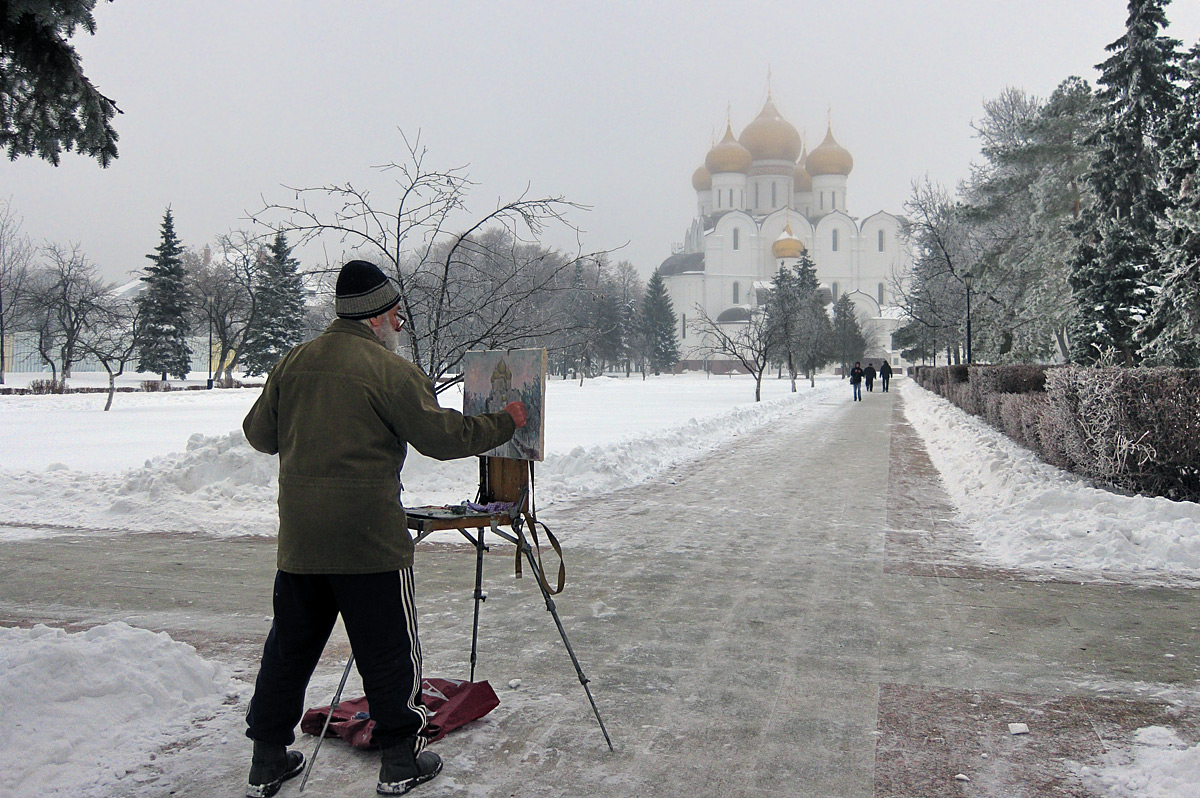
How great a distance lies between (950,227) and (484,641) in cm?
4641

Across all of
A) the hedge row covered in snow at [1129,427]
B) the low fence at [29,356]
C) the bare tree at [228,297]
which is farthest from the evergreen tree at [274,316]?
the hedge row covered in snow at [1129,427]

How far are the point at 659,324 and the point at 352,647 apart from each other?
86.9 m

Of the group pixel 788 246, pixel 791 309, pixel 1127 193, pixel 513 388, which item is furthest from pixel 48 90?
pixel 788 246

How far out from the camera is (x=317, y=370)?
3301 mm

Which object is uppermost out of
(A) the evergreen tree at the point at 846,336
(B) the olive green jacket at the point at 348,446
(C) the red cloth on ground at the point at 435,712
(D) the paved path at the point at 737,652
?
(A) the evergreen tree at the point at 846,336

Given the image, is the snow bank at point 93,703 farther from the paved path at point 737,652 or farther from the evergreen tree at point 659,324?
the evergreen tree at point 659,324

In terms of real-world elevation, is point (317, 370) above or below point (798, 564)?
above

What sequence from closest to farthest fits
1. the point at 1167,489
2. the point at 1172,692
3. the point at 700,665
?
the point at 1172,692 < the point at 700,665 < the point at 1167,489

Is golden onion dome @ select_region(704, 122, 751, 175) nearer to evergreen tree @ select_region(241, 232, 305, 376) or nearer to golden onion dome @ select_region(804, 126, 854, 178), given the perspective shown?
golden onion dome @ select_region(804, 126, 854, 178)

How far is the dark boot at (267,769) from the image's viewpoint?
3309 mm

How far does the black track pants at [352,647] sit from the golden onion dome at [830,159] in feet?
333

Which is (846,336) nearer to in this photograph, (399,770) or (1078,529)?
(1078,529)

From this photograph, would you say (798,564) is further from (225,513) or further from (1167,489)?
(225,513)

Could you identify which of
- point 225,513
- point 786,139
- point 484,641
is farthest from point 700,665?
point 786,139
